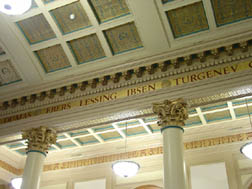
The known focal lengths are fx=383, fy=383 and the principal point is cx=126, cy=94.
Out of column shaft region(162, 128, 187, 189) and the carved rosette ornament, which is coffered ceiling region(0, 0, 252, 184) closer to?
the carved rosette ornament

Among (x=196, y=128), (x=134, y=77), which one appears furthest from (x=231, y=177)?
(x=134, y=77)

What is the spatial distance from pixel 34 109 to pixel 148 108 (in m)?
3.59

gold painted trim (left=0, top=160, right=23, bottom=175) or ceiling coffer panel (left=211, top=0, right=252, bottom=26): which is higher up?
ceiling coffer panel (left=211, top=0, right=252, bottom=26)

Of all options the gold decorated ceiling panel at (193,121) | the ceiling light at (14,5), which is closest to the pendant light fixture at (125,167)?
the gold decorated ceiling panel at (193,121)

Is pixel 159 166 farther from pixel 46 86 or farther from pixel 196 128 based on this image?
pixel 46 86

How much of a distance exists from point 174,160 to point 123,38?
367cm

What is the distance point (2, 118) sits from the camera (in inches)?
464

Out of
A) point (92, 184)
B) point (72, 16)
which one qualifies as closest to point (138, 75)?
point (72, 16)

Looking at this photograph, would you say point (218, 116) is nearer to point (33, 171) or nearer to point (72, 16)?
point (72, 16)

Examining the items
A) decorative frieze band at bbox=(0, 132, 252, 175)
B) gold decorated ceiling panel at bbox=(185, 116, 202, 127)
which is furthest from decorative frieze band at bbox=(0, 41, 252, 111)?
decorative frieze band at bbox=(0, 132, 252, 175)

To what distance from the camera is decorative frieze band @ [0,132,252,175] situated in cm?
1177

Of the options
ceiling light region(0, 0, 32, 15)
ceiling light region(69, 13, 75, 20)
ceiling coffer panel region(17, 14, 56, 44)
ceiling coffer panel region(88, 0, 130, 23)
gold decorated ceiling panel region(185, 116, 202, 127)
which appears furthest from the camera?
gold decorated ceiling panel region(185, 116, 202, 127)

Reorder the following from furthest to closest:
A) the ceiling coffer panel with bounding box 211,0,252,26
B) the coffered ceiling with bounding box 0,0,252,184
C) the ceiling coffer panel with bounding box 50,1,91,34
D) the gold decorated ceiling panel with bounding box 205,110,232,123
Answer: the gold decorated ceiling panel with bounding box 205,110,232,123 → the ceiling coffer panel with bounding box 50,1,91,34 → the coffered ceiling with bounding box 0,0,252,184 → the ceiling coffer panel with bounding box 211,0,252,26

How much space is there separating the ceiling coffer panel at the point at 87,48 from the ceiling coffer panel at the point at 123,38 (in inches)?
14.3
